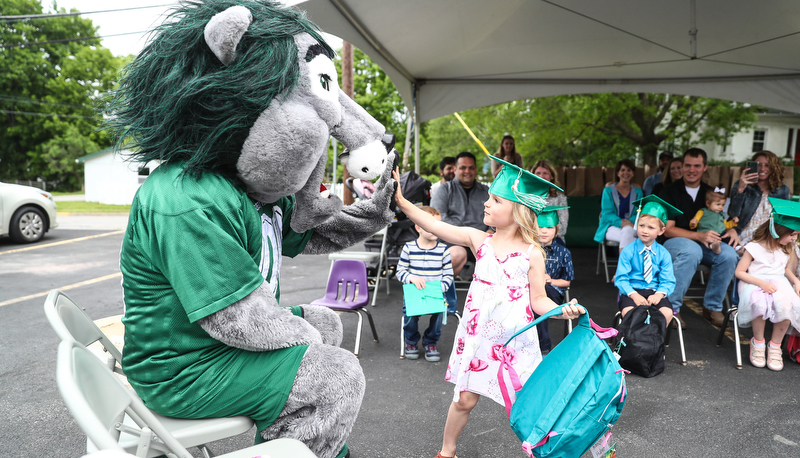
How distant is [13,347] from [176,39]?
12.9 ft

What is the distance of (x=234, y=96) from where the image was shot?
4.79 feet

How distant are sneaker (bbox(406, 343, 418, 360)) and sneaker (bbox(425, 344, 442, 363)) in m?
0.08

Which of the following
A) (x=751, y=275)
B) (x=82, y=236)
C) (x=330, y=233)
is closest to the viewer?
(x=330, y=233)

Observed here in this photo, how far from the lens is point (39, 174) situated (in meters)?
30.4

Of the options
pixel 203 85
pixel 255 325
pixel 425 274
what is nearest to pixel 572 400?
pixel 255 325

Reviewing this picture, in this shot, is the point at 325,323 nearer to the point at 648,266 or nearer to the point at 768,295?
the point at 648,266

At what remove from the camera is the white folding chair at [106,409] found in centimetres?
96

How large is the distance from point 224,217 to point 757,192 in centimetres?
574

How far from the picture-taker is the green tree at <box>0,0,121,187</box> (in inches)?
1134

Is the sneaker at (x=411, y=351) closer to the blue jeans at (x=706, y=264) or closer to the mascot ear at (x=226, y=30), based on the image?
the blue jeans at (x=706, y=264)

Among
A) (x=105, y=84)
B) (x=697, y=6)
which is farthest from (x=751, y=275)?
(x=105, y=84)

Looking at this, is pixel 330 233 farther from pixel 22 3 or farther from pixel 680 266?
pixel 22 3

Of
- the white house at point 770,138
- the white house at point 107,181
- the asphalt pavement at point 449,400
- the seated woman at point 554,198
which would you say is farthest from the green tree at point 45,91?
the white house at point 770,138

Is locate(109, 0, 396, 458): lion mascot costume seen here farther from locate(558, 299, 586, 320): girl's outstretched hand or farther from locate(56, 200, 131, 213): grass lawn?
locate(56, 200, 131, 213): grass lawn
